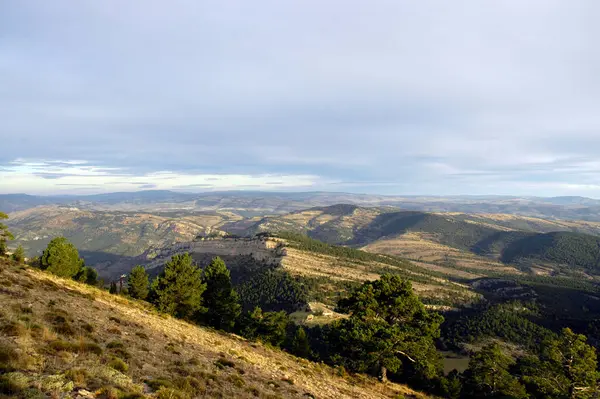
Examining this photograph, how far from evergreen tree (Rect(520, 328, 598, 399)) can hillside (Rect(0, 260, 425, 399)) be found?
65.1 feet

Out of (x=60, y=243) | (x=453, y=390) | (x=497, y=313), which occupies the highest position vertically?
(x=60, y=243)

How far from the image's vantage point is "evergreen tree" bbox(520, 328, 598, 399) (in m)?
40.3

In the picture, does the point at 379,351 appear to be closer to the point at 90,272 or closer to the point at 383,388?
the point at 383,388

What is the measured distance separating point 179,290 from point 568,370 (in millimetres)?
59937

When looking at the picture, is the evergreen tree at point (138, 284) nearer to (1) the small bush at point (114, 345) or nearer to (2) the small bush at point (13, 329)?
(1) the small bush at point (114, 345)

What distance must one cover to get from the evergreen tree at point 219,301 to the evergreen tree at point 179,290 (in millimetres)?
5137

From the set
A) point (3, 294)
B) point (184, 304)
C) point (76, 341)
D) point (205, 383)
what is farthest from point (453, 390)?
point (3, 294)

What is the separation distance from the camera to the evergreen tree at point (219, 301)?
70000mm

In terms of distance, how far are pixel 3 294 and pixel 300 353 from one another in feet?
179

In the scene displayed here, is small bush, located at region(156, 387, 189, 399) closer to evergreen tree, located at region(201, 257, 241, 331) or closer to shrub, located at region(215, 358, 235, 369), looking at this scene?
shrub, located at region(215, 358, 235, 369)

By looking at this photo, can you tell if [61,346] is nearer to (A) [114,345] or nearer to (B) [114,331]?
(A) [114,345]

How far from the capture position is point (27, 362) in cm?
1527

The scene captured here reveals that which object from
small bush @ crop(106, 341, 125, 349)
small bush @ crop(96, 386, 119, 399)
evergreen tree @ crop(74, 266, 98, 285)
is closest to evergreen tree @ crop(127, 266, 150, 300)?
evergreen tree @ crop(74, 266, 98, 285)

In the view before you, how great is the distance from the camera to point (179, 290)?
62.0 m
